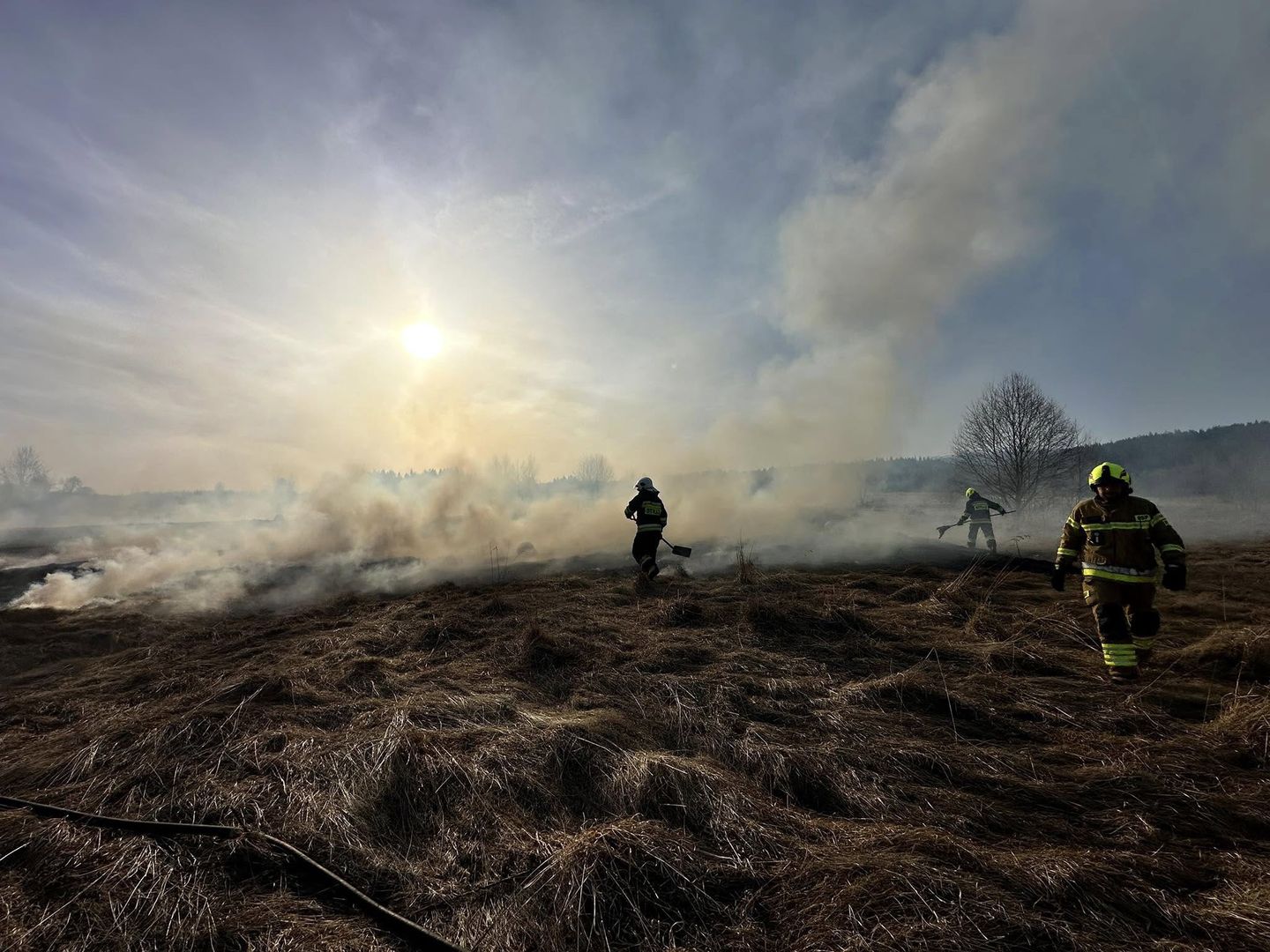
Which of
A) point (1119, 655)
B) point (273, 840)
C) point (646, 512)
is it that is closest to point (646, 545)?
point (646, 512)

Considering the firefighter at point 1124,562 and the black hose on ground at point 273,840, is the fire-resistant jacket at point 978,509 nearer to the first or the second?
the firefighter at point 1124,562

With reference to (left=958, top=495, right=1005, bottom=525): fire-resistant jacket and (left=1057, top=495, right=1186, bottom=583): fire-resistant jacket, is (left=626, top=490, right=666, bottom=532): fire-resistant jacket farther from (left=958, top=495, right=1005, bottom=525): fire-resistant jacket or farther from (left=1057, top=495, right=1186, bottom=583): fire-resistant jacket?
(left=958, top=495, right=1005, bottom=525): fire-resistant jacket

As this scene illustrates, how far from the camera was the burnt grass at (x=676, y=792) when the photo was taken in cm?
224

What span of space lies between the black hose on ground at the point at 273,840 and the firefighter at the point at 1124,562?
631 centimetres

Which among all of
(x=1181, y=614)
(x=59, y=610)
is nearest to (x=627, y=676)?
(x=1181, y=614)

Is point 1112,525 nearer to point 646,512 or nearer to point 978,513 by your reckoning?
point 646,512

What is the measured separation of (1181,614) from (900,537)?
1231cm

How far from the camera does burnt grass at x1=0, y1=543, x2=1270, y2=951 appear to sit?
2.24 m

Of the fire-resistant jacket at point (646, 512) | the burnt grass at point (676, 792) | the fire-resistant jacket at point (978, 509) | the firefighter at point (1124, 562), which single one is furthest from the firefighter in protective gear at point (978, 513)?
the firefighter at point (1124, 562)

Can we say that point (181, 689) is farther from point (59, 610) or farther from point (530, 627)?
point (59, 610)

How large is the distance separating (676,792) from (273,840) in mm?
2205

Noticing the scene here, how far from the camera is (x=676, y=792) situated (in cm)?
309

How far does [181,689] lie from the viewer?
5.74 metres

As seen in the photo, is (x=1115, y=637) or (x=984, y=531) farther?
(x=984, y=531)
